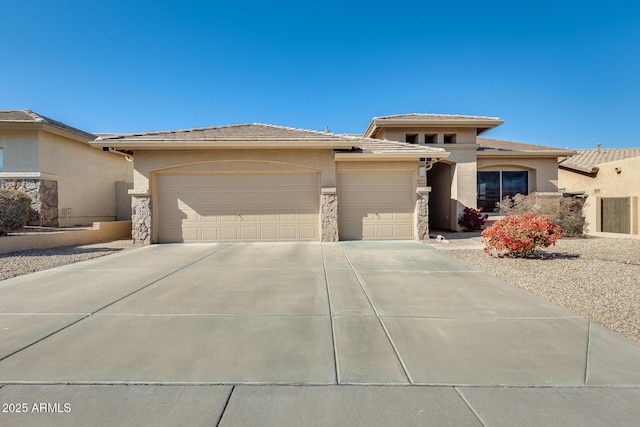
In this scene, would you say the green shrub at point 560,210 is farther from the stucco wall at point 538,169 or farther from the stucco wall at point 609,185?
the stucco wall at point 538,169

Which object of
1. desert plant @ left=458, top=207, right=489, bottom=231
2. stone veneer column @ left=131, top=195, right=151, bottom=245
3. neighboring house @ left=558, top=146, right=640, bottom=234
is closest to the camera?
stone veneer column @ left=131, top=195, right=151, bottom=245

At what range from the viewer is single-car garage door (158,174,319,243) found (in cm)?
1132

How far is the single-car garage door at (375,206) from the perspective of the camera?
455 inches

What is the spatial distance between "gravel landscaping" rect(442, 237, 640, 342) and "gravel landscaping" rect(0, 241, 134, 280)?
10308mm

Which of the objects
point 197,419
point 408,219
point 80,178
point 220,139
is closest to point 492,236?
point 408,219

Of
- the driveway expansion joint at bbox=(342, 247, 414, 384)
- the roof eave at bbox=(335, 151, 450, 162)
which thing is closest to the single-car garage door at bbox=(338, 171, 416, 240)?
the roof eave at bbox=(335, 151, 450, 162)

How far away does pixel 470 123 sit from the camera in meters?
15.0

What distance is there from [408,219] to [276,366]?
9.45 metres

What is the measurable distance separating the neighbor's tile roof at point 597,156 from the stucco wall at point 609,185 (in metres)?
1.01

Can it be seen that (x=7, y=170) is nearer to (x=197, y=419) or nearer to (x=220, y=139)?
(x=220, y=139)

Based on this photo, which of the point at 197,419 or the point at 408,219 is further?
the point at 408,219

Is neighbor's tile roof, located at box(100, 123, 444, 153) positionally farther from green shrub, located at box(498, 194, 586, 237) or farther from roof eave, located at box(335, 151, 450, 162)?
green shrub, located at box(498, 194, 586, 237)

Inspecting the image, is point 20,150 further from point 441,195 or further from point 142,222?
point 441,195

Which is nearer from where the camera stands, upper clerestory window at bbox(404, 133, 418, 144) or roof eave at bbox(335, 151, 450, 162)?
roof eave at bbox(335, 151, 450, 162)
